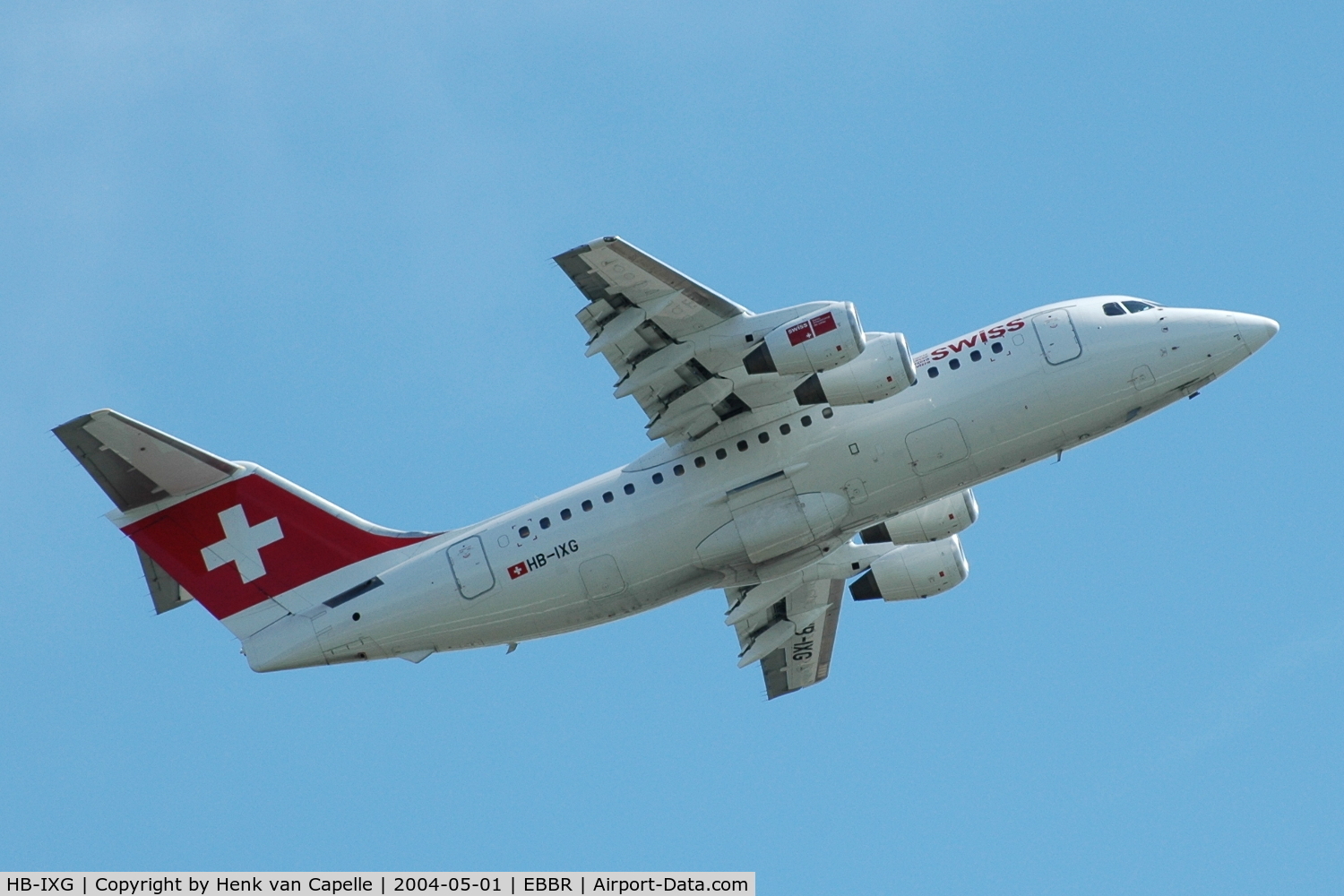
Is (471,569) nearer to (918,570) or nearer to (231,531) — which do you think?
(231,531)

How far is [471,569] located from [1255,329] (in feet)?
45.7

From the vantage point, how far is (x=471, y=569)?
28453mm

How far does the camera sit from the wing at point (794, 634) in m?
32.8

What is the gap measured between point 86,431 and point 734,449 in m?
10.8

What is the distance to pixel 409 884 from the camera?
24531mm

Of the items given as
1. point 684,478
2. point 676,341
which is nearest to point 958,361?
point 676,341

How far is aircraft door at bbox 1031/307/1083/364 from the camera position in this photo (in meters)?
28.0

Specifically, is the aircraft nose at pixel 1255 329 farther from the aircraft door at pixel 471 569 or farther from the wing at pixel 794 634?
the aircraft door at pixel 471 569

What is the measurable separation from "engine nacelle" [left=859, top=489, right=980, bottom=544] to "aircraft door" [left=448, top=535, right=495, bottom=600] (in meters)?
7.38

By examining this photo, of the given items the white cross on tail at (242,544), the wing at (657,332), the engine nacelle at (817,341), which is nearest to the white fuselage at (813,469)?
the wing at (657,332)

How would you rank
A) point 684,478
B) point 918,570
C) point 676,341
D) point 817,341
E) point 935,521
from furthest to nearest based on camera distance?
point 918,570 < point 935,521 < point 684,478 < point 676,341 < point 817,341

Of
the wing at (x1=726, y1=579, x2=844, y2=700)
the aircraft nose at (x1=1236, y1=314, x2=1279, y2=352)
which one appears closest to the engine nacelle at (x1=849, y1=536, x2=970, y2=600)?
the wing at (x1=726, y1=579, x2=844, y2=700)

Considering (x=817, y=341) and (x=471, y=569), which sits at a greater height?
(x=817, y=341)

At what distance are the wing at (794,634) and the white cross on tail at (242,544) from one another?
8.75 meters
